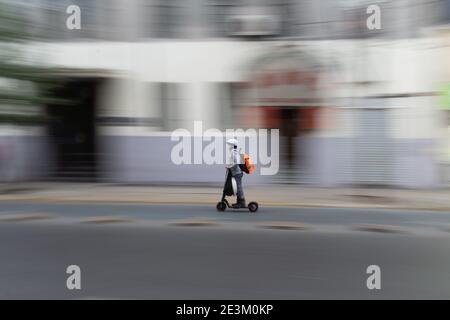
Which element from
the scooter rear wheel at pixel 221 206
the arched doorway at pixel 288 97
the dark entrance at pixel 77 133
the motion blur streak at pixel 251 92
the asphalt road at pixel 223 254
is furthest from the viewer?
the dark entrance at pixel 77 133

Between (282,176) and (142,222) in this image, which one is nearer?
(142,222)

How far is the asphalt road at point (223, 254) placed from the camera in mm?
5699

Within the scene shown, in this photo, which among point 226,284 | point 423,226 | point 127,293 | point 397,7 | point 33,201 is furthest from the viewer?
point 397,7

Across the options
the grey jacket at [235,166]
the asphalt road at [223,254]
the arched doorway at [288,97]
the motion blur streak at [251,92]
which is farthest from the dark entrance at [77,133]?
the grey jacket at [235,166]

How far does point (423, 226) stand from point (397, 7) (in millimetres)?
6380

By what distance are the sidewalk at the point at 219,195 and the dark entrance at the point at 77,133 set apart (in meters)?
0.61

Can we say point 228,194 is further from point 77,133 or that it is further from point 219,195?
point 77,133

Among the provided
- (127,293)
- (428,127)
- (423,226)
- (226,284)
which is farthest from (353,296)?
(428,127)

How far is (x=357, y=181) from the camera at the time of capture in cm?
1376

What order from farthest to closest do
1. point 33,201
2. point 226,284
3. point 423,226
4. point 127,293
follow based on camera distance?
point 33,201, point 423,226, point 226,284, point 127,293

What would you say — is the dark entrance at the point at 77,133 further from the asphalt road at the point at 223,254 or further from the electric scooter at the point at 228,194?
the electric scooter at the point at 228,194

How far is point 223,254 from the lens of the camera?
23.5ft

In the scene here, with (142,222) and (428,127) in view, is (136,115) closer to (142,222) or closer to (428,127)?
(142,222)

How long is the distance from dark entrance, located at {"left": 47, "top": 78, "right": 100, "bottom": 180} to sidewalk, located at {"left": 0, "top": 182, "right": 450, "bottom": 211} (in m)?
0.61
